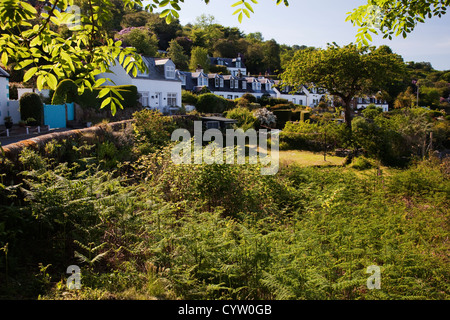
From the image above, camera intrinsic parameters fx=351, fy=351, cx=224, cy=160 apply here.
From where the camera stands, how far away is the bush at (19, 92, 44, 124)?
21922 millimetres

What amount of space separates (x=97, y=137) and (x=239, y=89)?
147 feet

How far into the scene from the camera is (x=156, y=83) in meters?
34.2

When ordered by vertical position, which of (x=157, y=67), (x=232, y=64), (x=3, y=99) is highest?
(x=232, y=64)

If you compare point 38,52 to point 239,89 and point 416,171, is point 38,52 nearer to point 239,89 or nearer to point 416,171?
point 416,171

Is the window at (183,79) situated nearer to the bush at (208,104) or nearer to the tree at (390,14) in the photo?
the bush at (208,104)

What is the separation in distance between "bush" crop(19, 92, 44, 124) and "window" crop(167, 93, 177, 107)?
1490 centimetres

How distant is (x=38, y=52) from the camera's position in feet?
13.9

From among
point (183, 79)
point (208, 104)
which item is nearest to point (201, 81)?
point (183, 79)

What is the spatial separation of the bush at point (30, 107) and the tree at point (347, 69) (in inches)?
632

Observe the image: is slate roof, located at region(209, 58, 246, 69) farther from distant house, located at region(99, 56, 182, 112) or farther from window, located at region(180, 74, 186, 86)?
distant house, located at region(99, 56, 182, 112)

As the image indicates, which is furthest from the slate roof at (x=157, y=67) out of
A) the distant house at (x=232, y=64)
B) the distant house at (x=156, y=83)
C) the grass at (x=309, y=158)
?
the distant house at (x=232, y=64)

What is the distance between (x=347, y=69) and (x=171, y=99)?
2024cm

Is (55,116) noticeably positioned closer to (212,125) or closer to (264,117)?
(212,125)

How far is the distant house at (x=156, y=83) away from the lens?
32469mm
